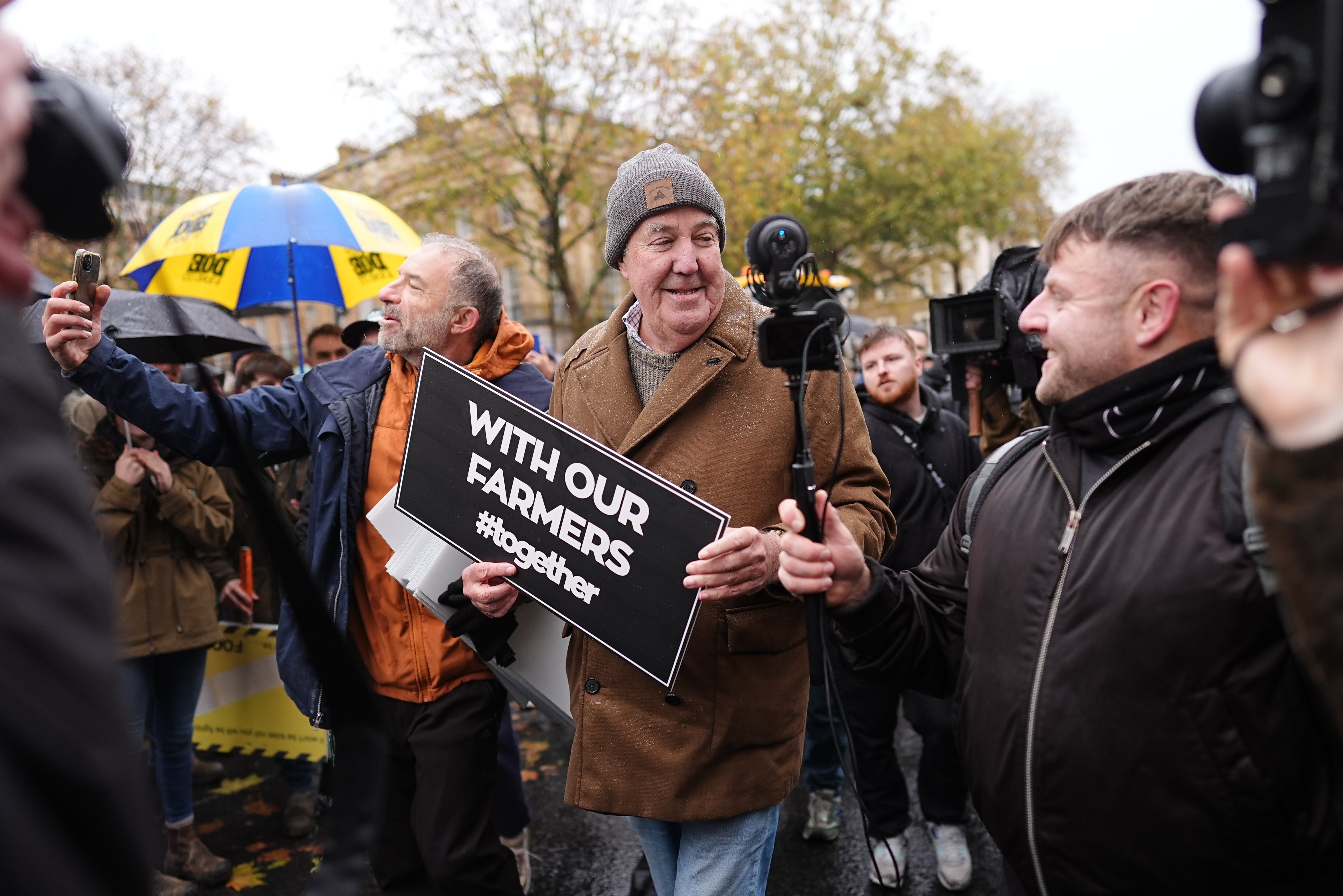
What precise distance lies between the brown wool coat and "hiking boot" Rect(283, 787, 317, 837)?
2898mm

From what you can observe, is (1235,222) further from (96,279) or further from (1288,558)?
(96,279)

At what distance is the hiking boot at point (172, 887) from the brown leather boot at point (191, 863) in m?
0.05

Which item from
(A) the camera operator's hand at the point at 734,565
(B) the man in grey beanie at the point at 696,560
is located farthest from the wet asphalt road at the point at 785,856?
(A) the camera operator's hand at the point at 734,565

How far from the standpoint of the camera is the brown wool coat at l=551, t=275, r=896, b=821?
91.5 inches

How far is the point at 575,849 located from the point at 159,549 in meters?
2.37

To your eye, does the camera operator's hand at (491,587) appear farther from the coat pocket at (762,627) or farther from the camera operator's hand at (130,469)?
the camera operator's hand at (130,469)

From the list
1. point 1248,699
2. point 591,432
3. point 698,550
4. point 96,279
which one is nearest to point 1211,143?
point 1248,699

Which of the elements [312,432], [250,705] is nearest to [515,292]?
[250,705]

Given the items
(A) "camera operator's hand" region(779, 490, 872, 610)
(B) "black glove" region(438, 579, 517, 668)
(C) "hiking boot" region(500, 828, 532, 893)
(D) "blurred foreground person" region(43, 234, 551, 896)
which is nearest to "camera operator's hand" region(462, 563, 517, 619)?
(B) "black glove" region(438, 579, 517, 668)

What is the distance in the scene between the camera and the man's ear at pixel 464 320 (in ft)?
10.5

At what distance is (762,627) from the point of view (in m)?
2.34

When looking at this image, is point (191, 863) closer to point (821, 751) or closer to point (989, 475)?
point (821, 751)

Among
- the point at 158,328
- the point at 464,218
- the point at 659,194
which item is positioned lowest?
the point at 158,328

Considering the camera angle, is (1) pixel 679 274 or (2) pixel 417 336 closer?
(1) pixel 679 274
